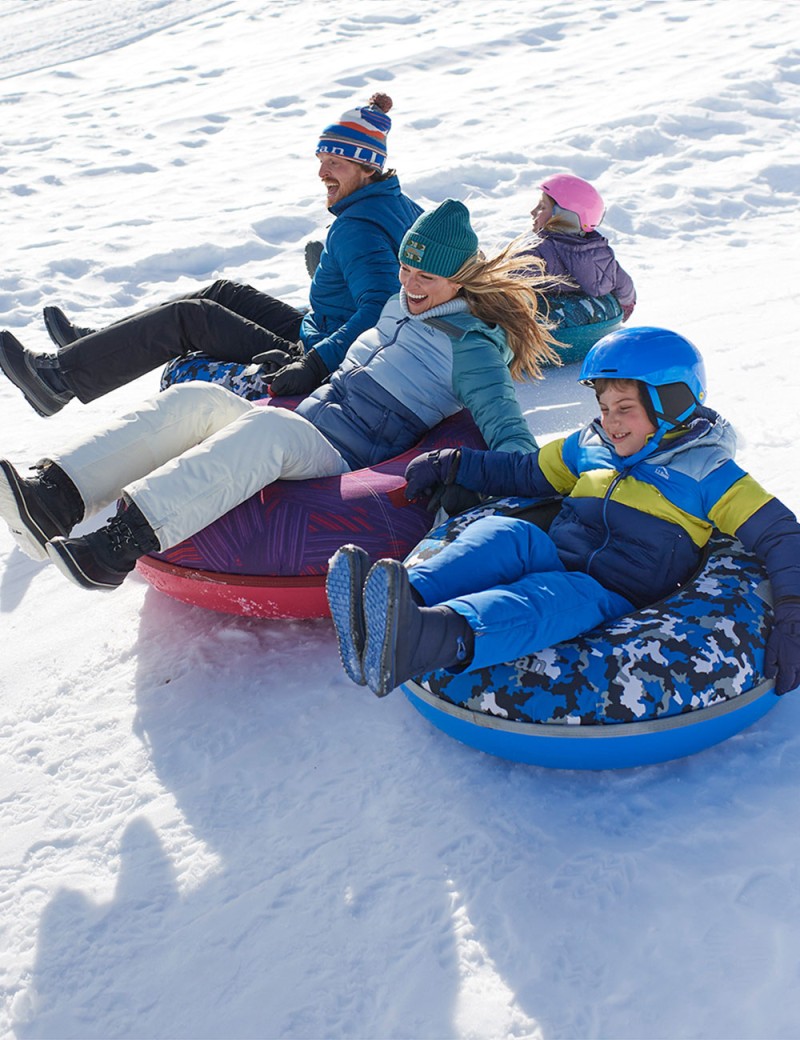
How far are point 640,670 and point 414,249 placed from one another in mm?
1749

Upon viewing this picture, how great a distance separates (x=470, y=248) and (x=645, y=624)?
62.7 inches

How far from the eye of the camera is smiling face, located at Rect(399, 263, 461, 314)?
3551mm

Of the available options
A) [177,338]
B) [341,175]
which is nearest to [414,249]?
[341,175]

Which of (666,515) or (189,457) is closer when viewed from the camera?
(666,515)

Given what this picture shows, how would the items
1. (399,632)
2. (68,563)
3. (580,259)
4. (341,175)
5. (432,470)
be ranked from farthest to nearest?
(580,259), (341,175), (432,470), (68,563), (399,632)

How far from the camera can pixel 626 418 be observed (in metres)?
2.78

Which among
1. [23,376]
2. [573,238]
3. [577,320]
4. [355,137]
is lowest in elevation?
[577,320]

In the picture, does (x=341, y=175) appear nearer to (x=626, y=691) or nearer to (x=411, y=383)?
(x=411, y=383)

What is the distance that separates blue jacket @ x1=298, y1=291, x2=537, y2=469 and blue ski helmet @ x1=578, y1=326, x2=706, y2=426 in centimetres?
73

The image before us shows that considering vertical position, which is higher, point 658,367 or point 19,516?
point 658,367

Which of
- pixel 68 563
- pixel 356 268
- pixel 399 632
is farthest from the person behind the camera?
pixel 356 268

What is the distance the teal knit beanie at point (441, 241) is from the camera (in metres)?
3.47

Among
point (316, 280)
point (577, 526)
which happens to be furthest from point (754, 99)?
point (577, 526)

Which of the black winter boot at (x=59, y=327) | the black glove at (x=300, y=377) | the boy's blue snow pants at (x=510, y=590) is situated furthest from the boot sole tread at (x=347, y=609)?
the black winter boot at (x=59, y=327)
